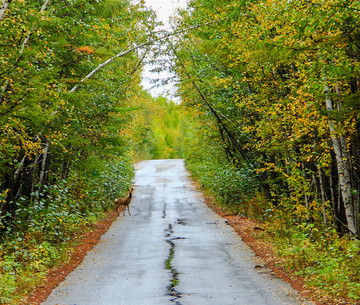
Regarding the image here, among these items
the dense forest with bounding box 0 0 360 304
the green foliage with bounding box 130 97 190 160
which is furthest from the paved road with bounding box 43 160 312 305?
the green foliage with bounding box 130 97 190 160

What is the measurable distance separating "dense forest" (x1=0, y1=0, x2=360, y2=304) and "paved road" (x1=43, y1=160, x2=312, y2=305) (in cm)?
93

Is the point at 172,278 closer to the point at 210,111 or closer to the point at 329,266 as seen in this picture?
the point at 329,266

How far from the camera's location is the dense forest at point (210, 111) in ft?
27.6

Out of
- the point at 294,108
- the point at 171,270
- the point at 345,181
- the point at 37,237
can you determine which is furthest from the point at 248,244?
the point at 37,237

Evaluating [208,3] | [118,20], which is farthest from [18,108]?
[208,3]

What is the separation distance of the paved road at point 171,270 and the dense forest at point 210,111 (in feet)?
3.06

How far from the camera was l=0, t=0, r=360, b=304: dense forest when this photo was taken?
27.6ft

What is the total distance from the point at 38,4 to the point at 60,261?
700 centimetres

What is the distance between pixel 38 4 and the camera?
11.8 m

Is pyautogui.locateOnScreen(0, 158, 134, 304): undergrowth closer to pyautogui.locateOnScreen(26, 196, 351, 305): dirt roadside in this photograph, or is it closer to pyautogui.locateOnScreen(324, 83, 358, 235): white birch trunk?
pyautogui.locateOnScreen(26, 196, 351, 305): dirt roadside

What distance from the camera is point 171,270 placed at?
990 centimetres

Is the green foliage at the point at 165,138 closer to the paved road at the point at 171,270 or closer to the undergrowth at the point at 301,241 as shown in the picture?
the undergrowth at the point at 301,241

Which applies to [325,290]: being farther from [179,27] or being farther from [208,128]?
[208,128]

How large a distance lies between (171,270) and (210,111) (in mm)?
10733
